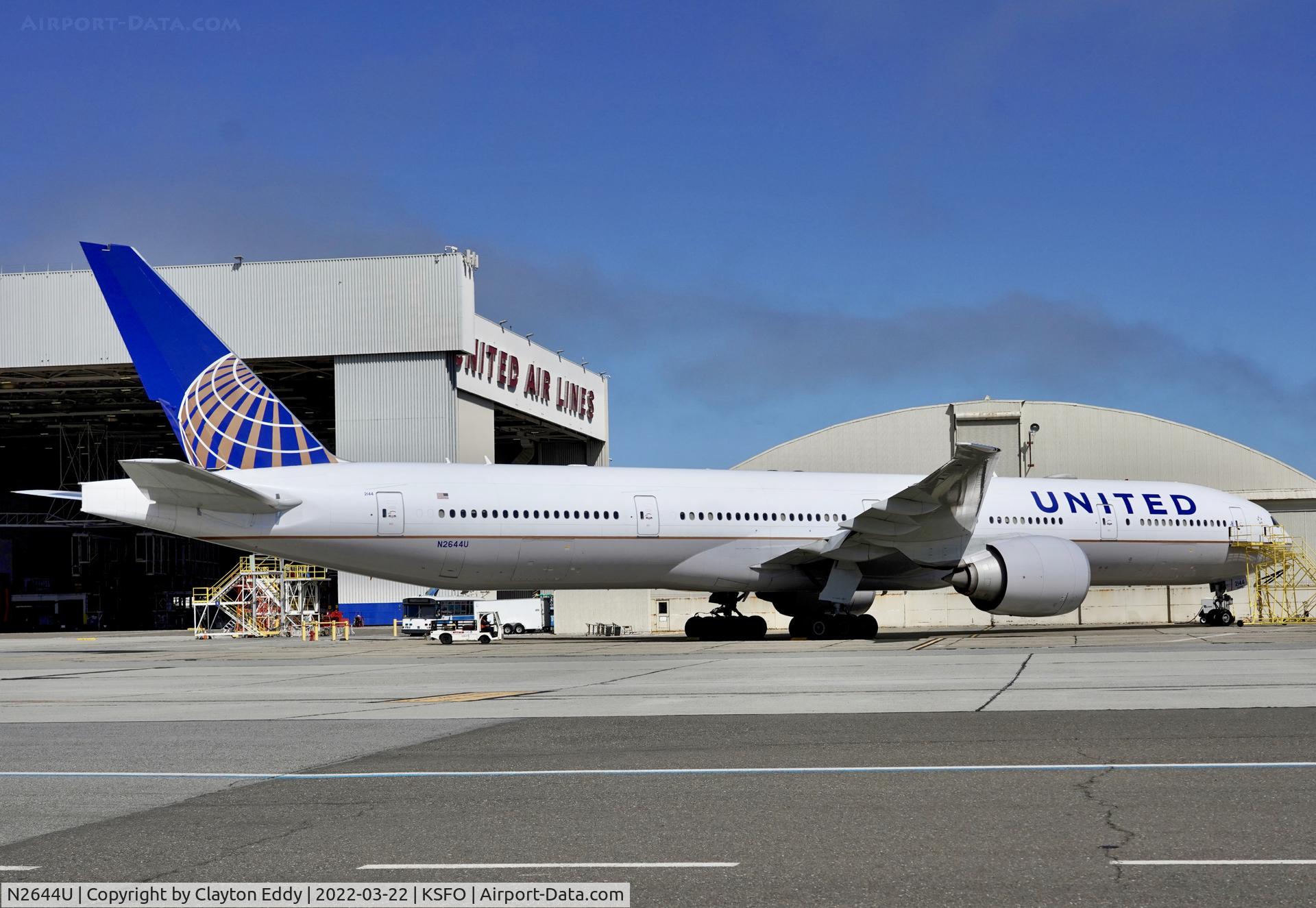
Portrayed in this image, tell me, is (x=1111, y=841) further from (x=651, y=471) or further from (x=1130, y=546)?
(x=1130, y=546)

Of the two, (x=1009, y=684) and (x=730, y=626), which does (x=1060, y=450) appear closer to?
(x=730, y=626)

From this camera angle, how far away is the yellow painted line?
12.2m

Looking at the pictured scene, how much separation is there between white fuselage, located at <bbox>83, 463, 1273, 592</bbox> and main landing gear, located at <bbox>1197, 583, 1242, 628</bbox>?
2464 mm

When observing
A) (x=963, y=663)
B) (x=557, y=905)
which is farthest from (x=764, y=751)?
(x=963, y=663)

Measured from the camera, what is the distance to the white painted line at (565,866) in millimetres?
4977

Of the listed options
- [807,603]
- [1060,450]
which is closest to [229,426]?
[807,603]

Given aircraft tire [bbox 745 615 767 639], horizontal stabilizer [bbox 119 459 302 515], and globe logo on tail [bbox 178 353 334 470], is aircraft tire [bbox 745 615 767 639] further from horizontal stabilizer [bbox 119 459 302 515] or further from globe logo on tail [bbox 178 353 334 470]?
horizontal stabilizer [bbox 119 459 302 515]

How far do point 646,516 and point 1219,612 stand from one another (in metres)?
16.4

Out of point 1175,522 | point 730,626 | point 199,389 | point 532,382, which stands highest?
point 532,382

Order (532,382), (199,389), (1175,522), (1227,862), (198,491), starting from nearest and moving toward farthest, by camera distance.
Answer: (1227,862) < (198,491) < (199,389) < (1175,522) < (532,382)

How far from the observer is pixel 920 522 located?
969 inches

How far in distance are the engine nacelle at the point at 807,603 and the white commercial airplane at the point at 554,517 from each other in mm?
52

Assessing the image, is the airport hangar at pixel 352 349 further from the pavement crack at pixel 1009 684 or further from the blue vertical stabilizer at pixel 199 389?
the pavement crack at pixel 1009 684

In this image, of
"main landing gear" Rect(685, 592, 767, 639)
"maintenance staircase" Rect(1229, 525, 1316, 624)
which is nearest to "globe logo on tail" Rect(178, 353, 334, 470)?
"main landing gear" Rect(685, 592, 767, 639)
